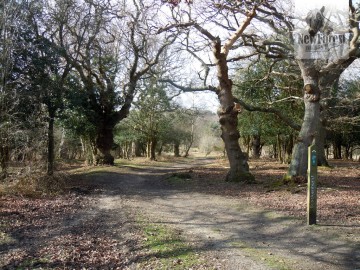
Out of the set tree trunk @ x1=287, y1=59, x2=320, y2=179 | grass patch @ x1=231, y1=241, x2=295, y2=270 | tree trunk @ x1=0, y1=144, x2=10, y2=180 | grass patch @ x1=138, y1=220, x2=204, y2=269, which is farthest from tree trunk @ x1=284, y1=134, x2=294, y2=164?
grass patch @ x1=231, y1=241, x2=295, y2=270

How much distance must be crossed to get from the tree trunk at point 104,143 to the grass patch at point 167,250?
18.3 m

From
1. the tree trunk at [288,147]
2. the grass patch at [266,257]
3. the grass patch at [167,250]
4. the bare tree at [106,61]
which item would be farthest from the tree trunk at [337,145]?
the grass patch at [266,257]

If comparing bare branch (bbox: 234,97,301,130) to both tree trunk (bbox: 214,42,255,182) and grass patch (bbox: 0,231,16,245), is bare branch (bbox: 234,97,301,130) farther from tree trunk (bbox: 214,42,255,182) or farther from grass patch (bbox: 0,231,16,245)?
grass patch (bbox: 0,231,16,245)

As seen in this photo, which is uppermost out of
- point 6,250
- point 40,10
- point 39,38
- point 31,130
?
point 40,10

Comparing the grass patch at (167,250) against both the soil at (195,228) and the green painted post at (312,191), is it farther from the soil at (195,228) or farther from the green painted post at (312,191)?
the green painted post at (312,191)

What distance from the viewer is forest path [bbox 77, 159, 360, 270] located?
18.3 ft

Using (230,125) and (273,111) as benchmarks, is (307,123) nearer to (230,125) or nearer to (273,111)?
(273,111)

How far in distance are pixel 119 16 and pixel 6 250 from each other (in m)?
15.2

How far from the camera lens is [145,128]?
38.9 metres

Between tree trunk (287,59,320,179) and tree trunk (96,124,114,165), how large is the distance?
15246 mm

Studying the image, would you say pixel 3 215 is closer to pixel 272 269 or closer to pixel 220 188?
pixel 272 269

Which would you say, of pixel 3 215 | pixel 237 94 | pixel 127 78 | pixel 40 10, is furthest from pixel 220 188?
pixel 127 78

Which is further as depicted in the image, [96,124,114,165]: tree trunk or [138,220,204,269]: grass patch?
[96,124,114,165]: tree trunk

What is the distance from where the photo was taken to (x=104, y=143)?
25531 millimetres
